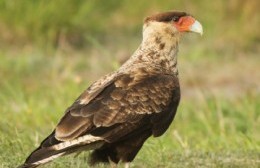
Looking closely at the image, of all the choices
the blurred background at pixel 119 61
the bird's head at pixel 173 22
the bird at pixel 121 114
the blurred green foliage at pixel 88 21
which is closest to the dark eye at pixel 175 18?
the bird's head at pixel 173 22

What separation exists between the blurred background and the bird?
923mm

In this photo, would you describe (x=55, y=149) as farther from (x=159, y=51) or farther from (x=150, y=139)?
(x=150, y=139)

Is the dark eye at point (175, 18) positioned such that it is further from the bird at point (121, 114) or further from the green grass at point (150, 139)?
the green grass at point (150, 139)

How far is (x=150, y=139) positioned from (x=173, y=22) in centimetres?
84

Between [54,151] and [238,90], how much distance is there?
19.4 ft

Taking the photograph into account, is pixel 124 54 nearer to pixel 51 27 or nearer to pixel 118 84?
pixel 51 27

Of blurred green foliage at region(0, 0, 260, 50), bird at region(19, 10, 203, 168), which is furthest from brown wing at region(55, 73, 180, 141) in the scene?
blurred green foliage at region(0, 0, 260, 50)

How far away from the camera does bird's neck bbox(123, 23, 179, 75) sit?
6.39m

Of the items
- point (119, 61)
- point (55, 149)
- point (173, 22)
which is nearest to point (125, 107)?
point (55, 149)

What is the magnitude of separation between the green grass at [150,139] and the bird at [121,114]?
0.42 m

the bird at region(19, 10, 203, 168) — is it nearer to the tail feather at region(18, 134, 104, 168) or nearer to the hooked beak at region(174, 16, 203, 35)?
the tail feather at region(18, 134, 104, 168)

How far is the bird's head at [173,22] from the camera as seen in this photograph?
6.61m

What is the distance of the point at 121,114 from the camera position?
5852 millimetres

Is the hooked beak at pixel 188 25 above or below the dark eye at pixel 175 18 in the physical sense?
below
